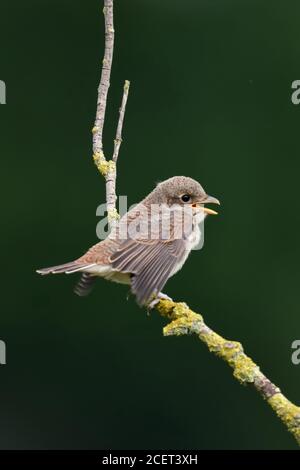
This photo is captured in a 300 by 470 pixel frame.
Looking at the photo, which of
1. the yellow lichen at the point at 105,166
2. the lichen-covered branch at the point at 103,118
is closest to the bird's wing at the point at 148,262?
the lichen-covered branch at the point at 103,118

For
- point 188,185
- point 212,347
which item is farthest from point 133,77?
point 212,347

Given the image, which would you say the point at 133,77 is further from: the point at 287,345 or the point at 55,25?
the point at 287,345

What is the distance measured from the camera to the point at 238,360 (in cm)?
427

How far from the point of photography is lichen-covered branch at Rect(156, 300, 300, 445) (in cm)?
400

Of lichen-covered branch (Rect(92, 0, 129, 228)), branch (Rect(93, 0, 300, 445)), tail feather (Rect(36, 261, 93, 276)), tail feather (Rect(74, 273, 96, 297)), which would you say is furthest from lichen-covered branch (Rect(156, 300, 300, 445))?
lichen-covered branch (Rect(92, 0, 129, 228))

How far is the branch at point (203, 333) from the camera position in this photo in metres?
4.01

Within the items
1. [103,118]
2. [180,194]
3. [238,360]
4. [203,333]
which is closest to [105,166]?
[103,118]

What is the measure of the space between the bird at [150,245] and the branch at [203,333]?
0.36 feet

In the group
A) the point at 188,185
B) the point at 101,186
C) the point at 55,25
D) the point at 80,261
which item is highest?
the point at 55,25

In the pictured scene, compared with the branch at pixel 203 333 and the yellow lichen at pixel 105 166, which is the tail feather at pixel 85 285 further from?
the yellow lichen at pixel 105 166

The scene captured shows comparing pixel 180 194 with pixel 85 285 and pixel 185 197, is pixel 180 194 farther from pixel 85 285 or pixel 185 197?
pixel 85 285

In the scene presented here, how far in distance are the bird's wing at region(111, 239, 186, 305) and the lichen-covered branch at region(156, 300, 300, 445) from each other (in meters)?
0.14

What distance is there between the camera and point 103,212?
17.7 feet

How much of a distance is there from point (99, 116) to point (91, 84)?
4.96m
